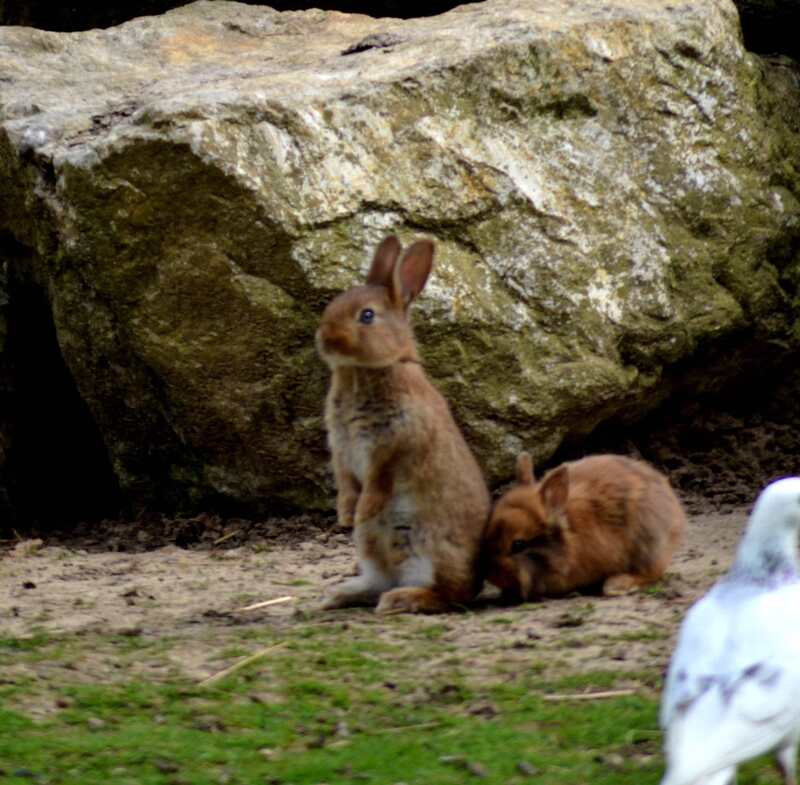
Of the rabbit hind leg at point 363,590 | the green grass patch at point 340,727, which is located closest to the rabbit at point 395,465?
the rabbit hind leg at point 363,590

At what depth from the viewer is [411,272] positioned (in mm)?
7059

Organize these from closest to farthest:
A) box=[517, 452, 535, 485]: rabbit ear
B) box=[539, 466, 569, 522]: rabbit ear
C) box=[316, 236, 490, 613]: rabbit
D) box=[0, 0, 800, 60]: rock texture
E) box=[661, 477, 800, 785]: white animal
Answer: box=[661, 477, 800, 785]: white animal → box=[539, 466, 569, 522]: rabbit ear → box=[316, 236, 490, 613]: rabbit → box=[517, 452, 535, 485]: rabbit ear → box=[0, 0, 800, 60]: rock texture

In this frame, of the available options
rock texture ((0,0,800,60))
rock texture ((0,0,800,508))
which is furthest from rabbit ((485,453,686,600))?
rock texture ((0,0,800,60))

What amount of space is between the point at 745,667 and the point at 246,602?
3336mm

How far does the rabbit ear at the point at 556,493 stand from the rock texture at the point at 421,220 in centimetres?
186

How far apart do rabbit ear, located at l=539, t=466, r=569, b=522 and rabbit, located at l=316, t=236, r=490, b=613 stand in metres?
0.31

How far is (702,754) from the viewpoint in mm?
3832

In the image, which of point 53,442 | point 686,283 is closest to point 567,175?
point 686,283

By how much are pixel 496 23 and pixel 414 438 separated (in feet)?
10.4

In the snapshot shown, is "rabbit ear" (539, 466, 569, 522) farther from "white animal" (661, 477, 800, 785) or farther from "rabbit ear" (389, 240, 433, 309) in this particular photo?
"white animal" (661, 477, 800, 785)

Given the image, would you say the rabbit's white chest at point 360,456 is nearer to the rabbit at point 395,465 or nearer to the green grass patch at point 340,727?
the rabbit at point 395,465

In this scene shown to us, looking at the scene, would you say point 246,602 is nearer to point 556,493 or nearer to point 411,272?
point 556,493

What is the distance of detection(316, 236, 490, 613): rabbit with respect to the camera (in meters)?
6.75

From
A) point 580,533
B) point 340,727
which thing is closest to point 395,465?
point 580,533
